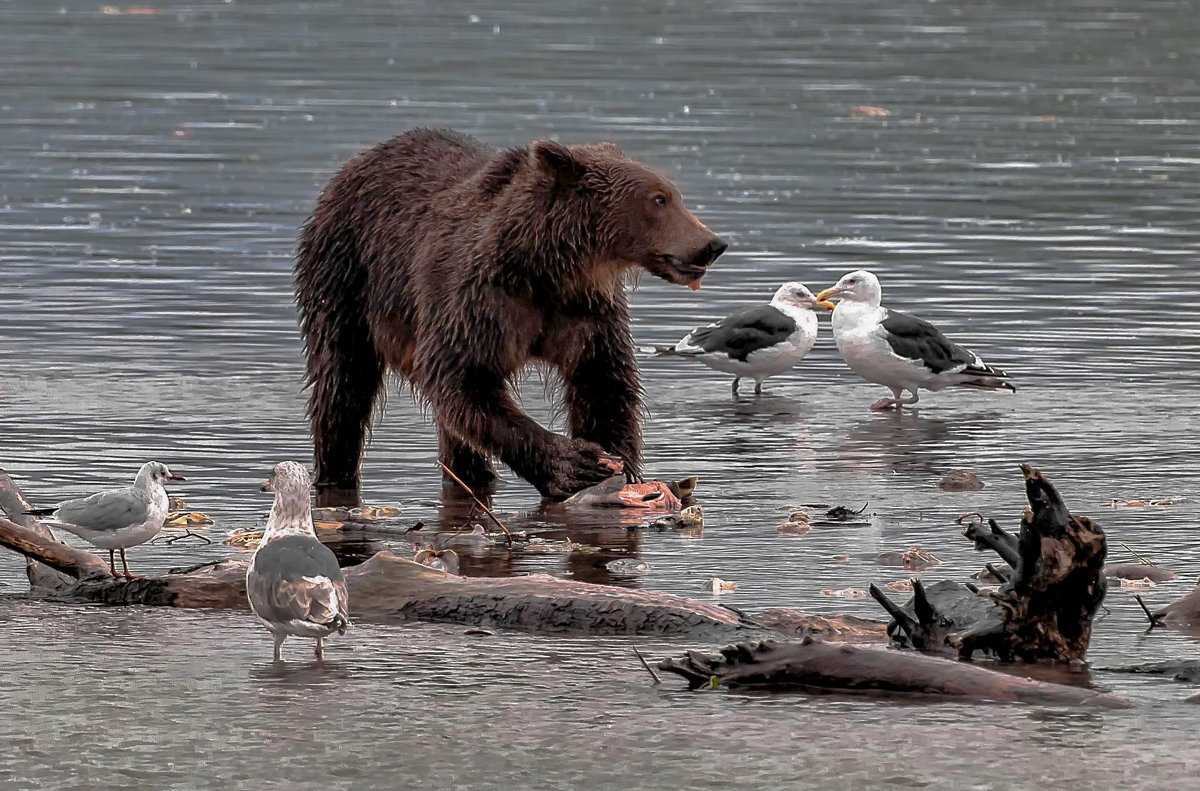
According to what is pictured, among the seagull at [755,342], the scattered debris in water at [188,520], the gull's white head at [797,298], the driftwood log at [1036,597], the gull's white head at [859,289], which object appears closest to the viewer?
the driftwood log at [1036,597]

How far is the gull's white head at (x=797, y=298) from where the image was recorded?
48.8ft

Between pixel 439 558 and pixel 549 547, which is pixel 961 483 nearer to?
pixel 549 547

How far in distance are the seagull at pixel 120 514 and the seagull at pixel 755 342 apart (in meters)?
5.83

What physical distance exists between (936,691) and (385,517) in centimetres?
389

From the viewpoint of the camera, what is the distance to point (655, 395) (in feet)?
46.4

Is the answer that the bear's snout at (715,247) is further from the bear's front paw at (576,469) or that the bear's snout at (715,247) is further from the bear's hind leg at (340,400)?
the bear's hind leg at (340,400)

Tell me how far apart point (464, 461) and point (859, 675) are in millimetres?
4586

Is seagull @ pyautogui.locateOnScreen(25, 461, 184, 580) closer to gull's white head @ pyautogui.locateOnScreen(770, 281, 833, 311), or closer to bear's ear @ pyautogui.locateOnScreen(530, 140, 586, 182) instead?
bear's ear @ pyautogui.locateOnScreen(530, 140, 586, 182)

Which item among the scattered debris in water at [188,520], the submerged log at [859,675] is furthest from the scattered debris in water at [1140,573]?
the scattered debris in water at [188,520]

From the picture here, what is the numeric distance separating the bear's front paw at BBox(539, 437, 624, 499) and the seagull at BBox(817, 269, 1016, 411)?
3.29 metres

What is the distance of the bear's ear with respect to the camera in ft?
35.3

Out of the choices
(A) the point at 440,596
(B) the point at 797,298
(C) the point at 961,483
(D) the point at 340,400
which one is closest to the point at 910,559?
(C) the point at 961,483

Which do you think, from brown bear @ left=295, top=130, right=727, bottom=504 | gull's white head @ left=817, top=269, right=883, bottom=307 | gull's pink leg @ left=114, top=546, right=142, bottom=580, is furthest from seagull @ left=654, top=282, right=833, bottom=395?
gull's pink leg @ left=114, top=546, right=142, bottom=580

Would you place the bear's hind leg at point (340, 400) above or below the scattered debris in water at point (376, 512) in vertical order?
above
